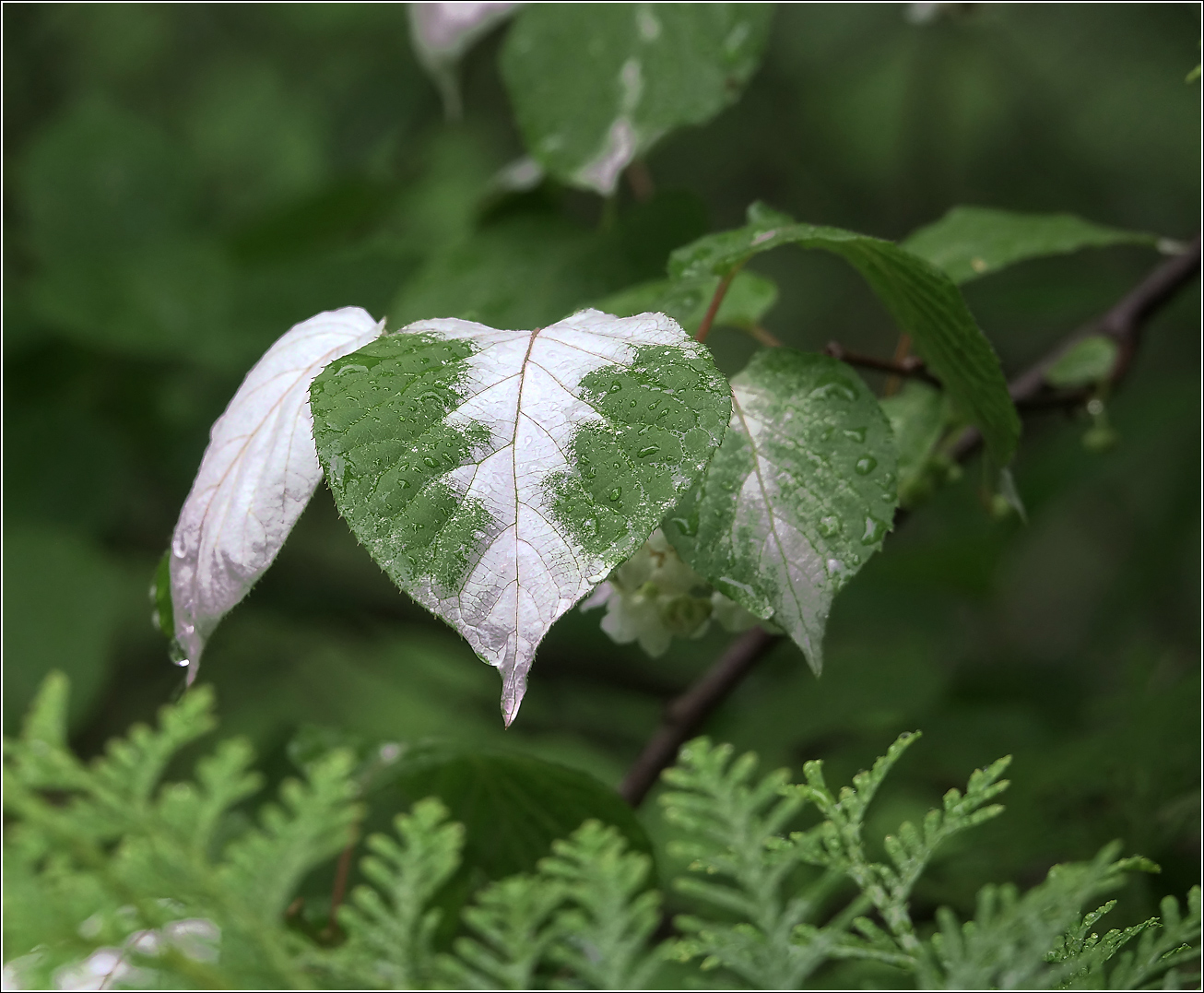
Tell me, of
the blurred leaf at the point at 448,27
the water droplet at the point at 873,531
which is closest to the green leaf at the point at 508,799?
the water droplet at the point at 873,531

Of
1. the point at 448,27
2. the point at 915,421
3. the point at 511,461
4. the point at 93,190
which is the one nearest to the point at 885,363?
the point at 915,421

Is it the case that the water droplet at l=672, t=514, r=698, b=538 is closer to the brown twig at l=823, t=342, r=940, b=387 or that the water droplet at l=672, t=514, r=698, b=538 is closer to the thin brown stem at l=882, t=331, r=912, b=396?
the brown twig at l=823, t=342, r=940, b=387

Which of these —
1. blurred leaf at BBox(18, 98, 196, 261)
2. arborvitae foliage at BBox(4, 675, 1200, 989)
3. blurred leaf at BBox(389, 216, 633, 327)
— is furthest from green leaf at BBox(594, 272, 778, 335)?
blurred leaf at BBox(18, 98, 196, 261)

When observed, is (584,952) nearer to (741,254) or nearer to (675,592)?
(675,592)

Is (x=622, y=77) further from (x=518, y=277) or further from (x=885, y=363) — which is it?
(x=885, y=363)

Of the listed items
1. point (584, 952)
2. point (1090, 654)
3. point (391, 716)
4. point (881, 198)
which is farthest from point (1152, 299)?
point (391, 716)

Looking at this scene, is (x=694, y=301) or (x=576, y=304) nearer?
→ (x=694, y=301)
